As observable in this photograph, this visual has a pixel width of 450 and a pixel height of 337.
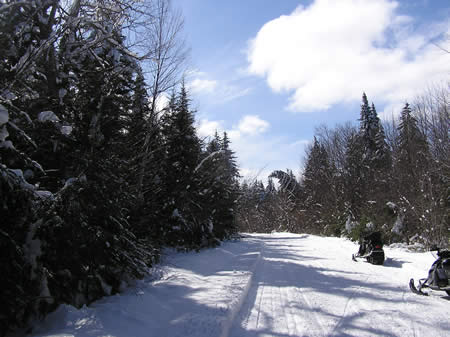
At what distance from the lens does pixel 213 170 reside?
1734 cm

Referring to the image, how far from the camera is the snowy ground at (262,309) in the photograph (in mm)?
4195

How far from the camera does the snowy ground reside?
4.20 meters

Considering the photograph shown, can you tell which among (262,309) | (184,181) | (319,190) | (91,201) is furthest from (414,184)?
(319,190)

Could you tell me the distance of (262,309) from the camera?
5.46 meters

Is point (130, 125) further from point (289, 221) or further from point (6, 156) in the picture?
point (289, 221)

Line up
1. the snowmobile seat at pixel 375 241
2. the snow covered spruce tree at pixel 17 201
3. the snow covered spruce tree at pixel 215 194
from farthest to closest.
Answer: the snow covered spruce tree at pixel 215 194, the snowmobile seat at pixel 375 241, the snow covered spruce tree at pixel 17 201

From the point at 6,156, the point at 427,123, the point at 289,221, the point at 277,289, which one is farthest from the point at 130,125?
the point at 289,221

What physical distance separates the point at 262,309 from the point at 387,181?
1752cm

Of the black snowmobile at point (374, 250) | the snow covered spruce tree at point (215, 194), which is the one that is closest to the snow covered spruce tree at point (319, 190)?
the snow covered spruce tree at point (215, 194)

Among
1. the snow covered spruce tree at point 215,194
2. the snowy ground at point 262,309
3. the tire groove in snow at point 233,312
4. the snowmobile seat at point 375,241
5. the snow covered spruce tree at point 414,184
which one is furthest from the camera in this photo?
the snow covered spruce tree at point 215,194

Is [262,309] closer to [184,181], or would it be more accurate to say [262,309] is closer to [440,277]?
[440,277]

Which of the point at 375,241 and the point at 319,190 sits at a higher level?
the point at 319,190

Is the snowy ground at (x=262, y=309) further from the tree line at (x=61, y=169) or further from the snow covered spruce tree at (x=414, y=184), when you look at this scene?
the snow covered spruce tree at (x=414, y=184)

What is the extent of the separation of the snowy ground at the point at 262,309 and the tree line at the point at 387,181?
7285 mm
